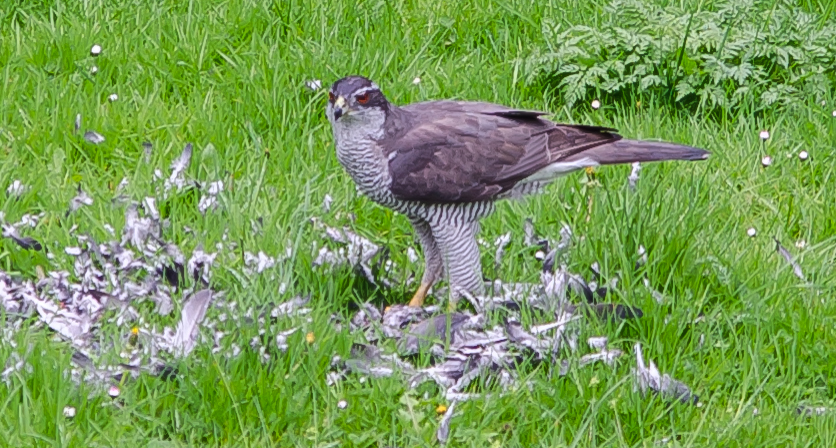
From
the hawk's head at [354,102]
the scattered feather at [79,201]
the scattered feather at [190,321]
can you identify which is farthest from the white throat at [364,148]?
the scattered feather at [79,201]

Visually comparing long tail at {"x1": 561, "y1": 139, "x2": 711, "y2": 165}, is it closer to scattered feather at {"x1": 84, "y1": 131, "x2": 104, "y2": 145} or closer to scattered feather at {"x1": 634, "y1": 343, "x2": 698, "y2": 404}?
scattered feather at {"x1": 634, "y1": 343, "x2": 698, "y2": 404}

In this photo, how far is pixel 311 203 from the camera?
547cm

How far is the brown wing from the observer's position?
4680mm

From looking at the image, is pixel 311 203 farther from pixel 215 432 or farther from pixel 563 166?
pixel 215 432

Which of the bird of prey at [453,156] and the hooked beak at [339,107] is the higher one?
the hooked beak at [339,107]

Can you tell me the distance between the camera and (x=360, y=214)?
5.52m

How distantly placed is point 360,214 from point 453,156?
0.84 m

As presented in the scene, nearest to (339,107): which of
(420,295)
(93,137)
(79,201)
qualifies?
(420,295)

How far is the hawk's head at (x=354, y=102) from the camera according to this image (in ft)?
14.9

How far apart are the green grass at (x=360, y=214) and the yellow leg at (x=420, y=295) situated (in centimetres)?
13

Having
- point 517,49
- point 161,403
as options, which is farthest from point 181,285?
point 517,49

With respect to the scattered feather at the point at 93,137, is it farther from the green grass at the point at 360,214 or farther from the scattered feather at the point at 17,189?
the scattered feather at the point at 17,189

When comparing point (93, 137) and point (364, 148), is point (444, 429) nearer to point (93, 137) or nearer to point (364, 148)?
point (364, 148)

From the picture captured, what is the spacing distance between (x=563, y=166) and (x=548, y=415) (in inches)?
45.0
